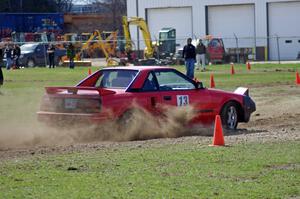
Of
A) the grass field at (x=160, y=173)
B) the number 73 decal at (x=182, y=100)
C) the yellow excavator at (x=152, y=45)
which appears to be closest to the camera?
the grass field at (x=160, y=173)

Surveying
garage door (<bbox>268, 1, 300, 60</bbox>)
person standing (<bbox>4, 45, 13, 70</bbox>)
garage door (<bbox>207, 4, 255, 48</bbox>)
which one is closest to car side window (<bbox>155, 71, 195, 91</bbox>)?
person standing (<bbox>4, 45, 13, 70</bbox>)

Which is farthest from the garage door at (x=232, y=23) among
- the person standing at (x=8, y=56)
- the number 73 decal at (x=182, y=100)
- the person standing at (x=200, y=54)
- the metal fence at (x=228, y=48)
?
the number 73 decal at (x=182, y=100)

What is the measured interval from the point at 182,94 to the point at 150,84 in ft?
2.42

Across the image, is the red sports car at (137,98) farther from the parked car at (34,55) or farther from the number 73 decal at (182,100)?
the parked car at (34,55)

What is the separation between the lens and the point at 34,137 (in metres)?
15.5

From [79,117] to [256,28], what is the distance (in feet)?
179

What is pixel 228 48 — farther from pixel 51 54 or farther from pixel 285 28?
pixel 51 54

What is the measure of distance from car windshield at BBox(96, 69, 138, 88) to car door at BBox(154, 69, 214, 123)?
52 cm

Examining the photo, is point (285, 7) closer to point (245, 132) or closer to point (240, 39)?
point (240, 39)

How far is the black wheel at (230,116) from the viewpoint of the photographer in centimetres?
1709

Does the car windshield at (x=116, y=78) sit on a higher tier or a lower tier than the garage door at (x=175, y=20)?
lower

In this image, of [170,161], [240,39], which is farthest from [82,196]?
[240,39]

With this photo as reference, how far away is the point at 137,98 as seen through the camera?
15727 millimetres

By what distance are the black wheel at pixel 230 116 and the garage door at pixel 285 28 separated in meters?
50.7
